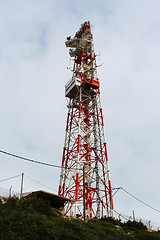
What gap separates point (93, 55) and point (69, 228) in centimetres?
→ 2577

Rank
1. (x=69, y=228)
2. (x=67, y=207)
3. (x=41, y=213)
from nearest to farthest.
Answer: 1. (x=69, y=228)
2. (x=41, y=213)
3. (x=67, y=207)

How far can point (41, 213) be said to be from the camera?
16.1 meters

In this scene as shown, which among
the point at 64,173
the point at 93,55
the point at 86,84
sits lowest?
the point at 64,173

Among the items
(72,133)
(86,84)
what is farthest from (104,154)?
(86,84)

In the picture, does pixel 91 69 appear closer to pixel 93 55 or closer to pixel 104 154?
pixel 93 55

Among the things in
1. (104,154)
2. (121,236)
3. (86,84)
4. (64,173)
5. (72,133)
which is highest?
(86,84)

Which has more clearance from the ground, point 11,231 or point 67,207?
point 67,207

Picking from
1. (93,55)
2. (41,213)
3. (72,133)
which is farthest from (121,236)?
(93,55)

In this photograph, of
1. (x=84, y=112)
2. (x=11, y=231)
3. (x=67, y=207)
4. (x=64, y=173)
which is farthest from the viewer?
(x=84, y=112)

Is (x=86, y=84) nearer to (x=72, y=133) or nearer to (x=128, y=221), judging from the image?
(x=72, y=133)

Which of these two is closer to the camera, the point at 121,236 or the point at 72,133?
the point at 121,236

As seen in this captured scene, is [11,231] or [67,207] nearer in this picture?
[11,231]

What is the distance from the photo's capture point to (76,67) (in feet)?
113

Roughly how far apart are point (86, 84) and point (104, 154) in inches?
359
